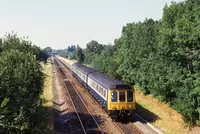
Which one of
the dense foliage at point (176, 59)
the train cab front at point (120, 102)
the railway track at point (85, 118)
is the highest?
the dense foliage at point (176, 59)

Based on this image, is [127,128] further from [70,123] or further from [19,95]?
[19,95]

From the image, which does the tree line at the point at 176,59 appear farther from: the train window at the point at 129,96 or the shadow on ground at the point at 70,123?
the shadow on ground at the point at 70,123

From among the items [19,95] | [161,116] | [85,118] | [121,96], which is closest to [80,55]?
[161,116]

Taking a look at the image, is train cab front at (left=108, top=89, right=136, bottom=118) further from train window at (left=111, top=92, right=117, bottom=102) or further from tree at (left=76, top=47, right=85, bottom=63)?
tree at (left=76, top=47, right=85, bottom=63)

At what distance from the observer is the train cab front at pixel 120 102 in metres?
26.3

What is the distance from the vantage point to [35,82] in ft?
68.1

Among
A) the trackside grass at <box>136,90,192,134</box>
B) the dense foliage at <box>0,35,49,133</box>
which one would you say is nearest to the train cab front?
the trackside grass at <box>136,90,192,134</box>

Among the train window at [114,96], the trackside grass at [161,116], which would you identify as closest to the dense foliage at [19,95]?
the train window at [114,96]

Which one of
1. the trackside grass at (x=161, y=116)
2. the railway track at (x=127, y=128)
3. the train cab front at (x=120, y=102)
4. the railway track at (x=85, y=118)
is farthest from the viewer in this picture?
the train cab front at (x=120, y=102)

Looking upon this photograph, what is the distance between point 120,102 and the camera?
26.3 metres

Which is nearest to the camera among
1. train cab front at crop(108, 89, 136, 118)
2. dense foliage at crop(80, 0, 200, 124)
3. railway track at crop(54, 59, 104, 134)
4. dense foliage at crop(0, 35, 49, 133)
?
dense foliage at crop(0, 35, 49, 133)

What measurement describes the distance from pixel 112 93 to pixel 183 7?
1018cm

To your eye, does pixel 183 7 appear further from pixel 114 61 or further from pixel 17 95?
pixel 114 61

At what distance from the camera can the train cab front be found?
2627 cm
